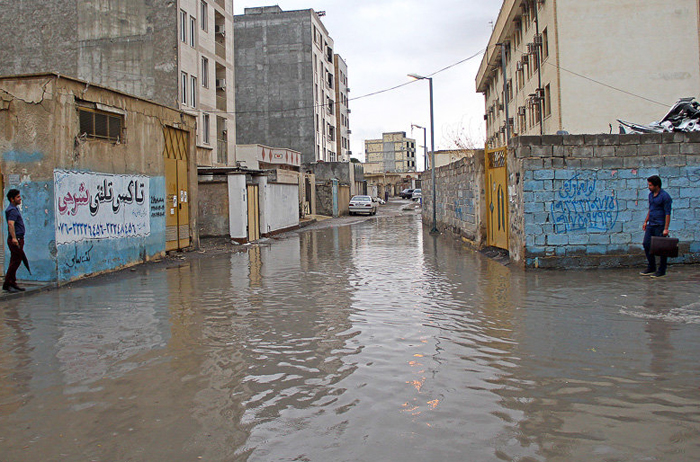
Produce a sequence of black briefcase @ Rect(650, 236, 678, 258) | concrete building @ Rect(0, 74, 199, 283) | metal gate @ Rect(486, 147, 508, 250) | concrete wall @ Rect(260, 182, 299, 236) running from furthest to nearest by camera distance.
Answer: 1. concrete wall @ Rect(260, 182, 299, 236)
2. metal gate @ Rect(486, 147, 508, 250)
3. concrete building @ Rect(0, 74, 199, 283)
4. black briefcase @ Rect(650, 236, 678, 258)

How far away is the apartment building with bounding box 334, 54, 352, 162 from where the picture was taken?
7356 centimetres

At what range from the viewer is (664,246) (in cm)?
1012

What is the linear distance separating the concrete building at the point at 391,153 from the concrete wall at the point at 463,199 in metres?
117

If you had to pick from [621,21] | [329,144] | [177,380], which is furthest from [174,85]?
[329,144]

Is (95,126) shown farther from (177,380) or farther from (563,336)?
(563,336)

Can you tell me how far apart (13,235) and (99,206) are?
3.20m

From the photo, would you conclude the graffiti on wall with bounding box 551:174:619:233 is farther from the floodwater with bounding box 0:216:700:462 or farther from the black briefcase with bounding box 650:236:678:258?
the black briefcase with bounding box 650:236:678:258

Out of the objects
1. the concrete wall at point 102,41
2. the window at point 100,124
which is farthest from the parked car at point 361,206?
the window at point 100,124

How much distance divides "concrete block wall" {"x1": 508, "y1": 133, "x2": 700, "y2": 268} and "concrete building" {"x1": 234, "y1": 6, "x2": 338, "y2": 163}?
4672cm

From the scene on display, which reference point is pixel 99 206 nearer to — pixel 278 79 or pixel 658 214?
pixel 658 214

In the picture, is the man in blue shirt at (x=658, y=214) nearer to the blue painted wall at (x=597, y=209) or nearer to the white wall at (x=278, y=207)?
the blue painted wall at (x=597, y=209)

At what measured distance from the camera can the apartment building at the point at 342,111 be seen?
2896 inches

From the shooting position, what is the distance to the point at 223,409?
15.2ft

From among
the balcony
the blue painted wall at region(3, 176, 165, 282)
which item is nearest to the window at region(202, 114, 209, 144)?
the balcony
